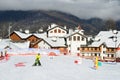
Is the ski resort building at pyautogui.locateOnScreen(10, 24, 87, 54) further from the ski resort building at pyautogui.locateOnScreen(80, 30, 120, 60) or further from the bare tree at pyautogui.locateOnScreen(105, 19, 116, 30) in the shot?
the bare tree at pyautogui.locateOnScreen(105, 19, 116, 30)

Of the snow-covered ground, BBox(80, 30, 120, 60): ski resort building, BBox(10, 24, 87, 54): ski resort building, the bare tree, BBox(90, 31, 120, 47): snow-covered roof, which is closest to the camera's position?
the snow-covered ground

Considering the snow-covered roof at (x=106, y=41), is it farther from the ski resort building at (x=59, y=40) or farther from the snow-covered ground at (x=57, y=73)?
the snow-covered ground at (x=57, y=73)

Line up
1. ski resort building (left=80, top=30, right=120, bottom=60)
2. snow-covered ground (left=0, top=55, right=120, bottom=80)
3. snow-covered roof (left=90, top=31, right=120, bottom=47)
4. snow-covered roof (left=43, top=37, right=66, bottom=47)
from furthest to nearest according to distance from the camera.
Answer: snow-covered roof (left=43, top=37, right=66, bottom=47)
snow-covered roof (left=90, top=31, right=120, bottom=47)
ski resort building (left=80, top=30, right=120, bottom=60)
snow-covered ground (left=0, top=55, right=120, bottom=80)

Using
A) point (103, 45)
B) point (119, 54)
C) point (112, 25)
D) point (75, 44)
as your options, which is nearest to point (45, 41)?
point (75, 44)

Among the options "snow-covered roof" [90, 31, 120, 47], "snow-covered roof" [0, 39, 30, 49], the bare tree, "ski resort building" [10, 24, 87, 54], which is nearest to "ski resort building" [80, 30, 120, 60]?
"snow-covered roof" [90, 31, 120, 47]

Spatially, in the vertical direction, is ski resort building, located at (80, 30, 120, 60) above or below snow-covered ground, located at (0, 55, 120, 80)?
above

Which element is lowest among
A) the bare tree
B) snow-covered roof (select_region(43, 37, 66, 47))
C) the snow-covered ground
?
the snow-covered ground

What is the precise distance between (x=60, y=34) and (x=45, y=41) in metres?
13.0

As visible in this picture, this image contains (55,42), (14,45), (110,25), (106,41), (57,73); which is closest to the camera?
(57,73)

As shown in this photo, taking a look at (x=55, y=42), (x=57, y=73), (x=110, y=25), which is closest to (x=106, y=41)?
(x=55, y=42)

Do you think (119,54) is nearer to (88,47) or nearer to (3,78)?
(88,47)

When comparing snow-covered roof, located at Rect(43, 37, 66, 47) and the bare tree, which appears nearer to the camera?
snow-covered roof, located at Rect(43, 37, 66, 47)

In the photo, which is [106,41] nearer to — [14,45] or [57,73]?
[14,45]

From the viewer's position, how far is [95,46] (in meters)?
99.3
